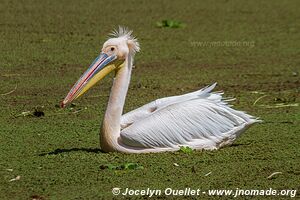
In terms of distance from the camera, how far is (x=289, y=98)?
952cm

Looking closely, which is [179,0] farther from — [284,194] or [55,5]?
[284,194]

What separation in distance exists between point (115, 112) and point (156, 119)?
1.06ft

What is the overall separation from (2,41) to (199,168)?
5.96 m

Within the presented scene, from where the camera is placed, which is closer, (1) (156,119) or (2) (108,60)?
(1) (156,119)

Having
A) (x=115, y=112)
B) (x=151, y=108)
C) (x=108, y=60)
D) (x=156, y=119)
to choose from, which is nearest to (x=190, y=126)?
(x=156, y=119)

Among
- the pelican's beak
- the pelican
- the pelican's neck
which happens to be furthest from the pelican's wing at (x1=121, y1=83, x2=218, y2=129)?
the pelican's beak

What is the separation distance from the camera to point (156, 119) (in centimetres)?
705

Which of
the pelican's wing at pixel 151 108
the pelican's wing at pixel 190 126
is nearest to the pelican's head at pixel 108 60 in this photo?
the pelican's wing at pixel 151 108

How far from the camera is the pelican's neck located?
23.0 ft

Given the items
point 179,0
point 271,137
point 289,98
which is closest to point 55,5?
point 179,0

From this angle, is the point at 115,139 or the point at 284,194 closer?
the point at 284,194

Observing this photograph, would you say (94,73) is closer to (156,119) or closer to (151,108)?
(151,108)

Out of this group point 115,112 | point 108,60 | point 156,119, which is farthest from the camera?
point 108,60

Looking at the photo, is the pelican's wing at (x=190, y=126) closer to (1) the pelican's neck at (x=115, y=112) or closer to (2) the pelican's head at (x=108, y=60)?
(1) the pelican's neck at (x=115, y=112)
